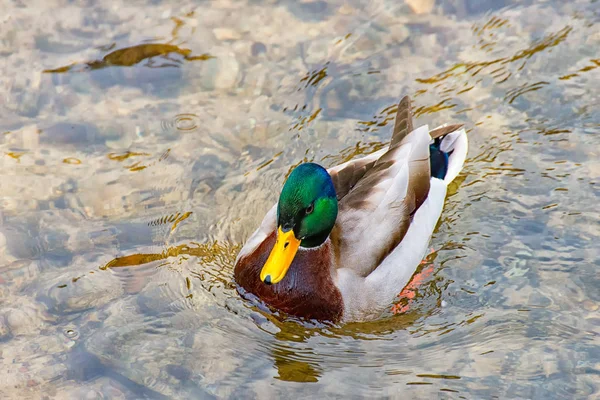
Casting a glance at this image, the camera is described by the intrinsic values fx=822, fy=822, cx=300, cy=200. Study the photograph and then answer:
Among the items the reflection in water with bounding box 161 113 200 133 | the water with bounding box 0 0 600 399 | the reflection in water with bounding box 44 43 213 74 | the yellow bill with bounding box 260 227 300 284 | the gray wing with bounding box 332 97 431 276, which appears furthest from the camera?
the reflection in water with bounding box 44 43 213 74

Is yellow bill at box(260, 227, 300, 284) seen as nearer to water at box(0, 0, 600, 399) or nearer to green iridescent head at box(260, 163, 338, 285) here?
green iridescent head at box(260, 163, 338, 285)

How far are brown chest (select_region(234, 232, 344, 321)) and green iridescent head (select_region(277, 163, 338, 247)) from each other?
0.12 meters

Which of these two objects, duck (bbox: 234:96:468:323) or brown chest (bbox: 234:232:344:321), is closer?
duck (bbox: 234:96:468:323)

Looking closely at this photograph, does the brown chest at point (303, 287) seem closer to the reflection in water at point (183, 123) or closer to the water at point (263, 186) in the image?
the water at point (263, 186)

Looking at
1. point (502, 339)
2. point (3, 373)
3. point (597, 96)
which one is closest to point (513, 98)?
point (597, 96)

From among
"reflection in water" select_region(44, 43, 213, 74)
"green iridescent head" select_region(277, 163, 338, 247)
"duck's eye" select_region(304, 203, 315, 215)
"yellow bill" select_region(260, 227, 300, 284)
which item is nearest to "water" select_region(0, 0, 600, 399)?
"reflection in water" select_region(44, 43, 213, 74)

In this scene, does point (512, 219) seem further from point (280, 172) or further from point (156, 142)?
point (156, 142)

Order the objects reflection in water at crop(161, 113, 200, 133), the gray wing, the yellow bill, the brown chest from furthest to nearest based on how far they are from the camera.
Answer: reflection in water at crop(161, 113, 200, 133) → the gray wing → the brown chest → the yellow bill

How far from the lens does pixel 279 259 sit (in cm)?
505

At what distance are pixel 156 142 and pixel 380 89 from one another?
6.56 feet

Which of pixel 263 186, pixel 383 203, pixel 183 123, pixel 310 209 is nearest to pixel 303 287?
pixel 310 209

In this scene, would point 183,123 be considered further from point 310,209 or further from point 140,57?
point 310,209

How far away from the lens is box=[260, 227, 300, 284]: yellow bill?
5035mm

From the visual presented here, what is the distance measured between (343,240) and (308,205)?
529 mm
